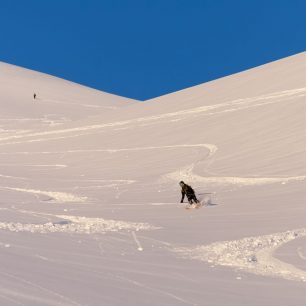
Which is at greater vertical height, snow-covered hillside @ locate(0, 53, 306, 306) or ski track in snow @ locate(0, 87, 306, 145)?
ski track in snow @ locate(0, 87, 306, 145)

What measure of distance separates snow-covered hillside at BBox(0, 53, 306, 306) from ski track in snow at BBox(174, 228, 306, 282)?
0.09 ft

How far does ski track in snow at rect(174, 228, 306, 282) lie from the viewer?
8711mm

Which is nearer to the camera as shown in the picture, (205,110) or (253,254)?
(253,254)

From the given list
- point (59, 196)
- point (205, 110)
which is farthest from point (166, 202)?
point (205, 110)

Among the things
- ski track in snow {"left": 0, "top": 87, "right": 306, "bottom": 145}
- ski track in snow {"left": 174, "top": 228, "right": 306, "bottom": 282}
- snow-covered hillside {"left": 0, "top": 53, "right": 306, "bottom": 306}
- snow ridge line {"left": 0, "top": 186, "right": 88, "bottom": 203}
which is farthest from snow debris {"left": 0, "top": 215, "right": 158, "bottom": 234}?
ski track in snow {"left": 0, "top": 87, "right": 306, "bottom": 145}

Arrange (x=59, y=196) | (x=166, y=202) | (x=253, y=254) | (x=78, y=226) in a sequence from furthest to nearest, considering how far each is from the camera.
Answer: (x=59, y=196) → (x=166, y=202) → (x=78, y=226) → (x=253, y=254)

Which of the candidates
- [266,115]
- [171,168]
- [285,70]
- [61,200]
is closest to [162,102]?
[285,70]

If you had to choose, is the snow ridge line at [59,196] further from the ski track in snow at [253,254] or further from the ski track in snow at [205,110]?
the ski track in snow at [205,110]

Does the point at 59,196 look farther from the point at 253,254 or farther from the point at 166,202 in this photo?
the point at 253,254

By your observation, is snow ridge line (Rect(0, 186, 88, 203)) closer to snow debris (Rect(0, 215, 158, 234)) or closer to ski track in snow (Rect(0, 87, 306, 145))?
snow debris (Rect(0, 215, 158, 234))

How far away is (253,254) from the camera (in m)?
9.81

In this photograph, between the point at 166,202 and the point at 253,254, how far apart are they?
672cm

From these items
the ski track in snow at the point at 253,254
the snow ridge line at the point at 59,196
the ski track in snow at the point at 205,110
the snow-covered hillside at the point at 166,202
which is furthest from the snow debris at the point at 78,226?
the ski track in snow at the point at 205,110

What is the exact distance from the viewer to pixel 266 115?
89.2 ft
